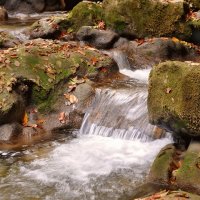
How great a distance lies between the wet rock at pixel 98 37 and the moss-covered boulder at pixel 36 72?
62.6 inches

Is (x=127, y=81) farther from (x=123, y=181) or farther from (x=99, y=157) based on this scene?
(x=123, y=181)

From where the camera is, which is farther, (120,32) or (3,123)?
(120,32)

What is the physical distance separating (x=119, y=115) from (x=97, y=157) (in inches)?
52.4

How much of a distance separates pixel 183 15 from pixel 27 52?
5037mm

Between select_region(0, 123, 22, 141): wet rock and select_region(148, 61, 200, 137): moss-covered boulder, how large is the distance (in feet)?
9.46

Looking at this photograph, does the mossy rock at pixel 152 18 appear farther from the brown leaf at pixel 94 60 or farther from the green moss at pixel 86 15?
the brown leaf at pixel 94 60

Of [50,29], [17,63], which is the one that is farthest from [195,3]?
[17,63]

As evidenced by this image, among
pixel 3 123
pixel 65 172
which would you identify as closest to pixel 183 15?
pixel 3 123

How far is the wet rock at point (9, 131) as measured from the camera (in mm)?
7562

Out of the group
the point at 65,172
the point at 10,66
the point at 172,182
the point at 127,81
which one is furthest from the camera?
the point at 127,81

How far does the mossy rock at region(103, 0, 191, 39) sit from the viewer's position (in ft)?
37.3

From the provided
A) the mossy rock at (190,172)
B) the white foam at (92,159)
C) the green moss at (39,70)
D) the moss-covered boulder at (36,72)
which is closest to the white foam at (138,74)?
the moss-covered boulder at (36,72)

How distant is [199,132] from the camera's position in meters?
5.63

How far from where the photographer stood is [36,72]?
844 cm
